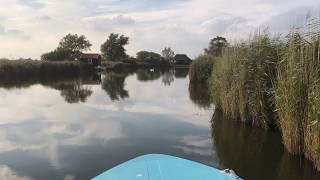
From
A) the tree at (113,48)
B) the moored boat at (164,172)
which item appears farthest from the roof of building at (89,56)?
the moored boat at (164,172)

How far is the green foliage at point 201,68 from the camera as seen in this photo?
3020 centimetres

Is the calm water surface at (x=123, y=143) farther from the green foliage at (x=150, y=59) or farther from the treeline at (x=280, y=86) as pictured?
the green foliage at (x=150, y=59)

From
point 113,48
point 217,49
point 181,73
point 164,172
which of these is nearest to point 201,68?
point 217,49

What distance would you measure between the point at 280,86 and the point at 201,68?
22236 mm

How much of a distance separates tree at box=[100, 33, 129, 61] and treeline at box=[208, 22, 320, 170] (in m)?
70.8

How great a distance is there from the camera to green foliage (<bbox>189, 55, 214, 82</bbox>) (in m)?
30.2

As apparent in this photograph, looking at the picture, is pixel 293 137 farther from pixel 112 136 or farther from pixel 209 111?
pixel 209 111

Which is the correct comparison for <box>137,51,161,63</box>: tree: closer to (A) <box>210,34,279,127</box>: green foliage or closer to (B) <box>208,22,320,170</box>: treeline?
(B) <box>208,22,320,170</box>: treeline

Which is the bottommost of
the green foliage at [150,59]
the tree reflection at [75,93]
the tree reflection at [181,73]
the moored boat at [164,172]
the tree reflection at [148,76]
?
the tree reflection at [181,73]

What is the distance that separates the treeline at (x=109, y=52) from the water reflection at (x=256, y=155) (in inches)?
2245

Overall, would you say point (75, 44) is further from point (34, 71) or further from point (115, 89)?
point (115, 89)

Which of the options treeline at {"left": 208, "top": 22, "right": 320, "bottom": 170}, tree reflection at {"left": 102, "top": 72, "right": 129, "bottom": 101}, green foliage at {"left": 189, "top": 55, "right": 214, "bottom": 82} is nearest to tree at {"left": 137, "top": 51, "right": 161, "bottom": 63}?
tree reflection at {"left": 102, "top": 72, "right": 129, "bottom": 101}

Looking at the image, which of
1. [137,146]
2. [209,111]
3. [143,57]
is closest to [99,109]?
[209,111]

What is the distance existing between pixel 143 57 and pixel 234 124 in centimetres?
8386
